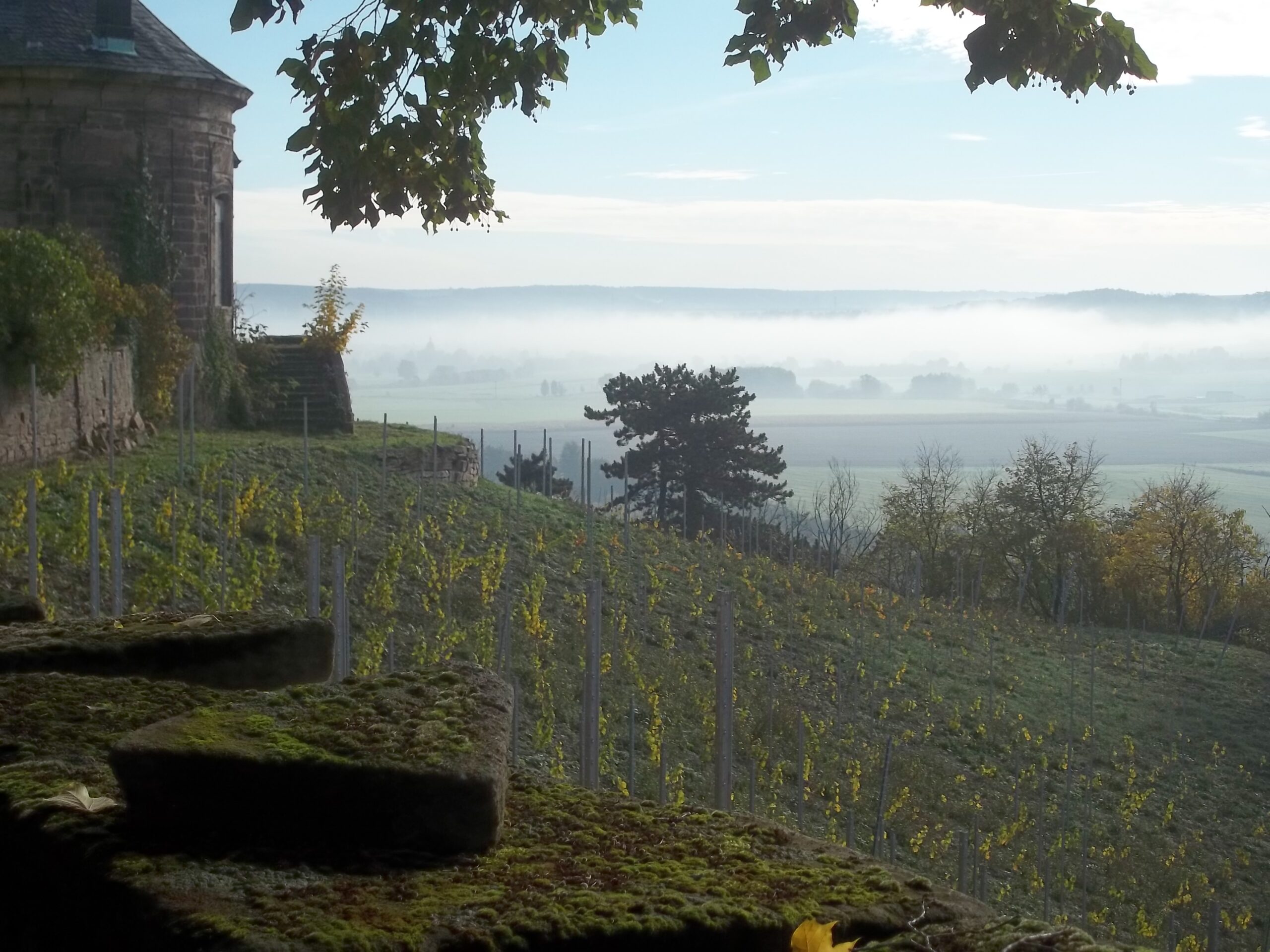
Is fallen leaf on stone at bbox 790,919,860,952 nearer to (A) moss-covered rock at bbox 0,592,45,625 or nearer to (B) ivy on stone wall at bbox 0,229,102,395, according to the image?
(A) moss-covered rock at bbox 0,592,45,625

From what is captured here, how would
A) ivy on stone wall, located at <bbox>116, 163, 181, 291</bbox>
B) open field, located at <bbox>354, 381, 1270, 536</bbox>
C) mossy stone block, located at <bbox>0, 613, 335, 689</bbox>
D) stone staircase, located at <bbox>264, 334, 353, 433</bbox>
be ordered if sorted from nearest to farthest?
mossy stone block, located at <bbox>0, 613, 335, 689</bbox>, ivy on stone wall, located at <bbox>116, 163, 181, 291</bbox>, stone staircase, located at <bbox>264, 334, 353, 433</bbox>, open field, located at <bbox>354, 381, 1270, 536</bbox>

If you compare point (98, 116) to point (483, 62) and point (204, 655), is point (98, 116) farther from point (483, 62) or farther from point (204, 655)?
point (204, 655)

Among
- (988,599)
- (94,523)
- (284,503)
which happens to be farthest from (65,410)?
(988,599)

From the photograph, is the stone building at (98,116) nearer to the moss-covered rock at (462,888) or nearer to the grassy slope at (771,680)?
the grassy slope at (771,680)

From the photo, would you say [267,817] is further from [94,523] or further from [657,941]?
[94,523]

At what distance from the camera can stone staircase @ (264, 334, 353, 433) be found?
86.3 feet

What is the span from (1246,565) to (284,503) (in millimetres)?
35008

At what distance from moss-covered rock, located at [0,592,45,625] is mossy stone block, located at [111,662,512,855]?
1.66 meters

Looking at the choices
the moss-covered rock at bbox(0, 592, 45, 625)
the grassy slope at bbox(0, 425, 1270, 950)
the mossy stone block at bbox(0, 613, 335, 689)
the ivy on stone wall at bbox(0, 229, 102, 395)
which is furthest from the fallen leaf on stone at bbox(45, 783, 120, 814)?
the ivy on stone wall at bbox(0, 229, 102, 395)

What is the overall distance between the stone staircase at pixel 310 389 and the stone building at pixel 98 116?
211cm

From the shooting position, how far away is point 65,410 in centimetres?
1817

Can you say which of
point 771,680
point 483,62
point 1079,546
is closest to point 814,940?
point 483,62

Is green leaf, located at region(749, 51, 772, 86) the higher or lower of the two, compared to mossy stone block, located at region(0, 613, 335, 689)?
higher

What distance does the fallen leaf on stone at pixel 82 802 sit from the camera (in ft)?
7.52
